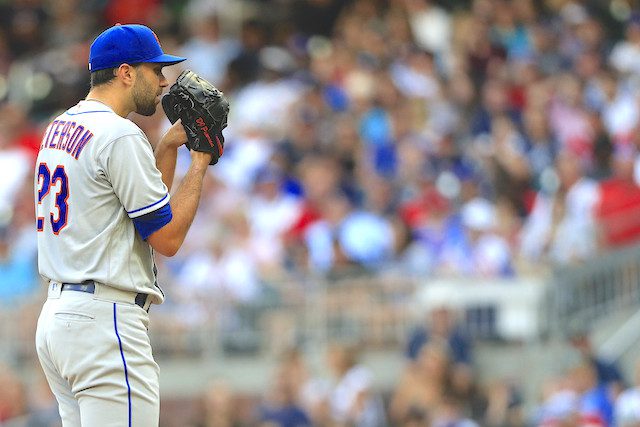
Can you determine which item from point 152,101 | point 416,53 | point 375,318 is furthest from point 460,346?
point 152,101

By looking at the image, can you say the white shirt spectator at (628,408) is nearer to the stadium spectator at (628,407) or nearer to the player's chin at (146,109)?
the stadium spectator at (628,407)

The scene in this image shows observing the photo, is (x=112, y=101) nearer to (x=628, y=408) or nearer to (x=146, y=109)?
(x=146, y=109)

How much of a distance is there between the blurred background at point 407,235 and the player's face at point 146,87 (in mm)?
5393

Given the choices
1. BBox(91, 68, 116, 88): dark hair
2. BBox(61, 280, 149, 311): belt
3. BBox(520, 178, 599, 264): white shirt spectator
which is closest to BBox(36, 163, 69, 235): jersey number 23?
BBox(61, 280, 149, 311): belt

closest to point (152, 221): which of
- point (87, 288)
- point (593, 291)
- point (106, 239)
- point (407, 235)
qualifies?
point (106, 239)

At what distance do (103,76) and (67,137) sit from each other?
27 cm

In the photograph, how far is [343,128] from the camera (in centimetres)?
1333

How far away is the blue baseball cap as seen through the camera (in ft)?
16.1

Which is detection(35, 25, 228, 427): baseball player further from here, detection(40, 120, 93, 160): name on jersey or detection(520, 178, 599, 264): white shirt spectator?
detection(520, 178, 599, 264): white shirt spectator

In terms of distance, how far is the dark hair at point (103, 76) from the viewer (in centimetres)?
498

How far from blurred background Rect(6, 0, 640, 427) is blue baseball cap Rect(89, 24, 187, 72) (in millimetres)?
5524

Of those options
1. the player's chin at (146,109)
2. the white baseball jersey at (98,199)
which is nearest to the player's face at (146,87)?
the player's chin at (146,109)

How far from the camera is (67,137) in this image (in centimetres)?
490

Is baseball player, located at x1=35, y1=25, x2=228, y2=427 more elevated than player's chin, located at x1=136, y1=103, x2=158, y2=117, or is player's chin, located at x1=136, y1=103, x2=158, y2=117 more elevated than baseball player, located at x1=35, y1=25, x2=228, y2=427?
player's chin, located at x1=136, y1=103, x2=158, y2=117
